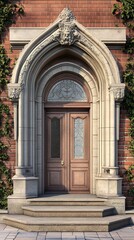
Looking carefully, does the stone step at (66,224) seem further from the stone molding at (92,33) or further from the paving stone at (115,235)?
the stone molding at (92,33)

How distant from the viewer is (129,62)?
324 inches

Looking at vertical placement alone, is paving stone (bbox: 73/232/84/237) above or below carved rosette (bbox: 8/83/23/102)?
below

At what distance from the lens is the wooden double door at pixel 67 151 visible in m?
8.52

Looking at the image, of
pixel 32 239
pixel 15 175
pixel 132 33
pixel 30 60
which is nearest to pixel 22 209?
pixel 15 175

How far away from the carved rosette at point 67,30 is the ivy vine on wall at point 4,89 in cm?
96

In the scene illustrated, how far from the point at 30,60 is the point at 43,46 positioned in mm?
416

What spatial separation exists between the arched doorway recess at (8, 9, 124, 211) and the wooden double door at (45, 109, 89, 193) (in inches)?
9.3

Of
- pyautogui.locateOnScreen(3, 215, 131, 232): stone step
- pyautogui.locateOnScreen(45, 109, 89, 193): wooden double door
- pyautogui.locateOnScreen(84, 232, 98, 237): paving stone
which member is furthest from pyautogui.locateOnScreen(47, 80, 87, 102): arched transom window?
pyautogui.locateOnScreen(84, 232, 98, 237): paving stone

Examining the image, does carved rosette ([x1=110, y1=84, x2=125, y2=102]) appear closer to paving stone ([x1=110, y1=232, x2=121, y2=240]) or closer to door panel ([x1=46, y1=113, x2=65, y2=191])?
door panel ([x1=46, y1=113, x2=65, y2=191])

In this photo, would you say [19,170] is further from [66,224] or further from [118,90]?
[118,90]

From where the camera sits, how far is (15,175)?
7883 mm

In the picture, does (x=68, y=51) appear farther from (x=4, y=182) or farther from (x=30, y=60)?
(x=4, y=182)

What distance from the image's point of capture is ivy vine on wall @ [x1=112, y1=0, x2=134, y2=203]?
26.7 feet

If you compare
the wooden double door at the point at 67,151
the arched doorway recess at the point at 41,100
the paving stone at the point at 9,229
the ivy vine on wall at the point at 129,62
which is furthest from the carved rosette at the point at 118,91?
the paving stone at the point at 9,229
